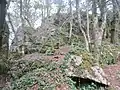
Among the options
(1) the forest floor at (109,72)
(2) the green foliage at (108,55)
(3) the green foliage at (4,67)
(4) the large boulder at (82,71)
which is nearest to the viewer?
(4) the large boulder at (82,71)

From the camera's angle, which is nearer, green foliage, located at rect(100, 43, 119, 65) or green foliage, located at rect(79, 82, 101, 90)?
green foliage, located at rect(79, 82, 101, 90)

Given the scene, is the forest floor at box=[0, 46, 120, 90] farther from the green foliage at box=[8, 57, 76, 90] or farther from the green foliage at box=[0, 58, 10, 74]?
the green foliage at box=[8, 57, 76, 90]

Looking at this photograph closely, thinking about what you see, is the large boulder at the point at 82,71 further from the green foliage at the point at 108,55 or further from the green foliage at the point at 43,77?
the green foliage at the point at 108,55

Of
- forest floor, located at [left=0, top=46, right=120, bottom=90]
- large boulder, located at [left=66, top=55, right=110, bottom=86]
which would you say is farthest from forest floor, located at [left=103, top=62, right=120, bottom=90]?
large boulder, located at [left=66, top=55, right=110, bottom=86]

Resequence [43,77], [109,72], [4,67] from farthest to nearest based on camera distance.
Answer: [109,72] → [4,67] → [43,77]

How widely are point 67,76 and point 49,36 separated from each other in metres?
4.55

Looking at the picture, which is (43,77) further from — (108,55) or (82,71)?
(108,55)

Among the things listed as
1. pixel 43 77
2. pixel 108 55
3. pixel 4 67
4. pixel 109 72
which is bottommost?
pixel 109 72

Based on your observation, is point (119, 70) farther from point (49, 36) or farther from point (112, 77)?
point (49, 36)

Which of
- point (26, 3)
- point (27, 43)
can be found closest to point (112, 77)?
point (27, 43)

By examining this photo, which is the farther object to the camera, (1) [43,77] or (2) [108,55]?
(2) [108,55]

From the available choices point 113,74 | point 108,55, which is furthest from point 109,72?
point 108,55

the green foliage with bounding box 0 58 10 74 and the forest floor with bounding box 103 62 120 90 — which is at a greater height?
the green foliage with bounding box 0 58 10 74

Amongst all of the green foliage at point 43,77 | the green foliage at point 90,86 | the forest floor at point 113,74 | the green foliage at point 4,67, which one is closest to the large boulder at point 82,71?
the green foliage at point 90,86
